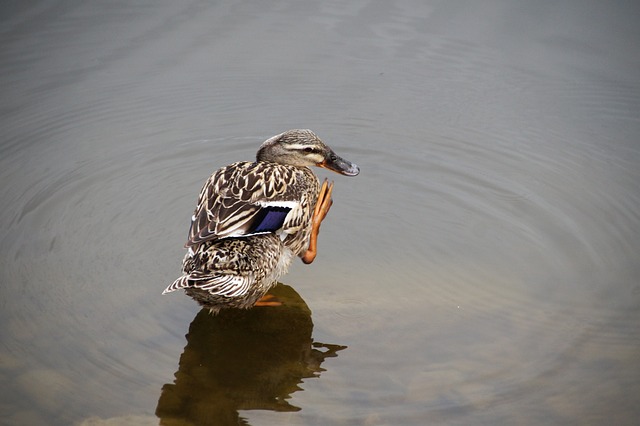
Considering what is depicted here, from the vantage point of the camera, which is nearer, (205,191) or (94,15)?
(205,191)

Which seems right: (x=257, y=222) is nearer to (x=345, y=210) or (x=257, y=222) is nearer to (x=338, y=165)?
(x=338, y=165)

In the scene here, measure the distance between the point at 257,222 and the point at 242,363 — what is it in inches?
40.4

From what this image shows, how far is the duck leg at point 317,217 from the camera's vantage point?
625cm

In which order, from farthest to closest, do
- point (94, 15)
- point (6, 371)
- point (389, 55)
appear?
point (94, 15) < point (389, 55) < point (6, 371)

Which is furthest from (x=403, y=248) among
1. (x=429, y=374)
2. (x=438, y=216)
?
(x=429, y=374)

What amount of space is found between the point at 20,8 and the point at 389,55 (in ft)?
15.2

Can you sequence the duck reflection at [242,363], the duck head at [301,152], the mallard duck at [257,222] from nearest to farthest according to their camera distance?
the duck reflection at [242,363] → the mallard duck at [257,222] → the duck head at [301,152]

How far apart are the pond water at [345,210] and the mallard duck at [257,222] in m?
0.34

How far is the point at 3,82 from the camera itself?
328 inches

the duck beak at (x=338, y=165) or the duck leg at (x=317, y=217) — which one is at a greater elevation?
the duck beak at (x=338, y=165)

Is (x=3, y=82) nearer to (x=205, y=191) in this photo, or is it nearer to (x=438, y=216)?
(x=205, y=191)

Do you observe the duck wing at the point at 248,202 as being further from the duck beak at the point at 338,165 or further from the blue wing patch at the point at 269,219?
the duck beak at the point at 338,165

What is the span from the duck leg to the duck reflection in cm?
34

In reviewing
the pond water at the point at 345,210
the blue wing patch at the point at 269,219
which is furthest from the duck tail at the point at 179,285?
the blue wing patch at the point at 269,219
